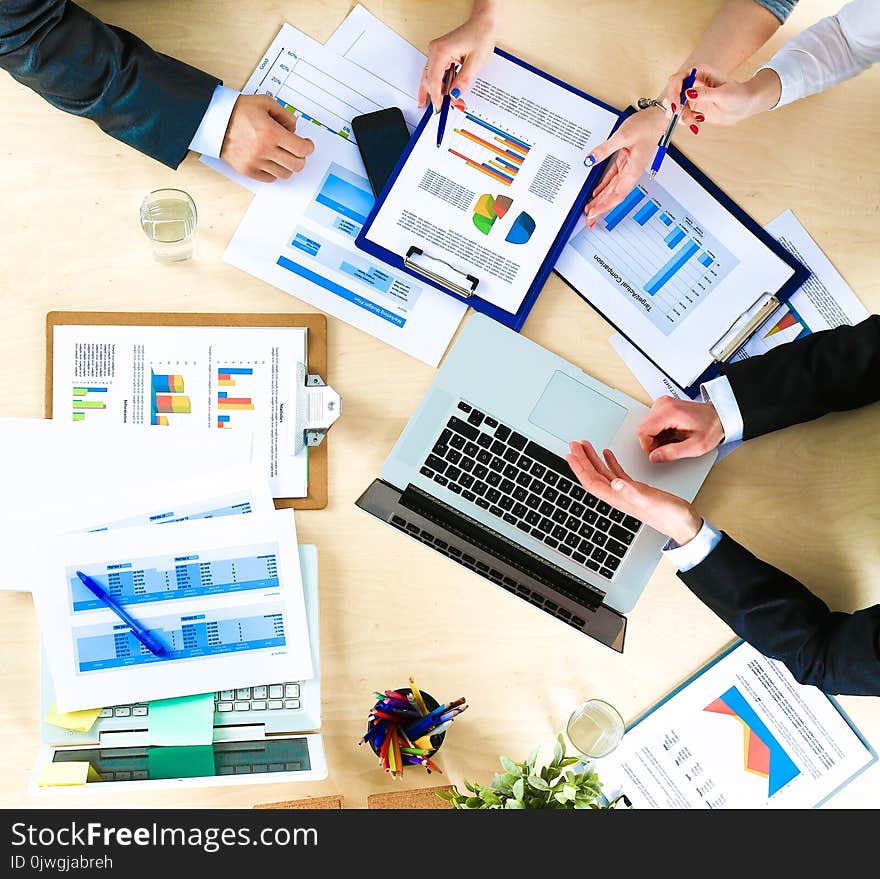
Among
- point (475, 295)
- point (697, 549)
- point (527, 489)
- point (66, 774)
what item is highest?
point (475, 295)

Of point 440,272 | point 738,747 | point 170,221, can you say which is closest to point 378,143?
point 440,272

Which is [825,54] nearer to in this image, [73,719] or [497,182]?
[497,182]

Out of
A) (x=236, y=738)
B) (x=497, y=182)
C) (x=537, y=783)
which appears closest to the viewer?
(x=537, y=783)

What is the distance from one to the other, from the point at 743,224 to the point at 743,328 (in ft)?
0.50

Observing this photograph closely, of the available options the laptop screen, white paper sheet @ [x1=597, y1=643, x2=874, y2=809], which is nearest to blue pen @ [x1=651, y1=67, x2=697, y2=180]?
white paper sheet @ [x1=597, y1=643, x2=874, y2=809]

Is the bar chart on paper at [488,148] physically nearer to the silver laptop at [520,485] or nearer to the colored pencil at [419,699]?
the silver laptop at [520,485]

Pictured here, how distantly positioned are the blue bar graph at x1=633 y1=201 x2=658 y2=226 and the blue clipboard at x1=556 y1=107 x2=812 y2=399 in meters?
0.07

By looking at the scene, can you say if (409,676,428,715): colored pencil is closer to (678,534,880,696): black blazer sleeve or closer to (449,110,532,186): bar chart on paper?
(678,534,880,696): black blazer sleeve

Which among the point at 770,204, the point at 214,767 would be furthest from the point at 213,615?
the point at 770,204

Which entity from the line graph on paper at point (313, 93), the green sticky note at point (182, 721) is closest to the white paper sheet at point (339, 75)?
the line graph on paper at point (313, 93)

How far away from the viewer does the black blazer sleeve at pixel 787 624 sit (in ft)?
3.79

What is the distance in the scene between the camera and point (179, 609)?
115 centimetres

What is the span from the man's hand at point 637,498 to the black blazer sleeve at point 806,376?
0.52 feet
